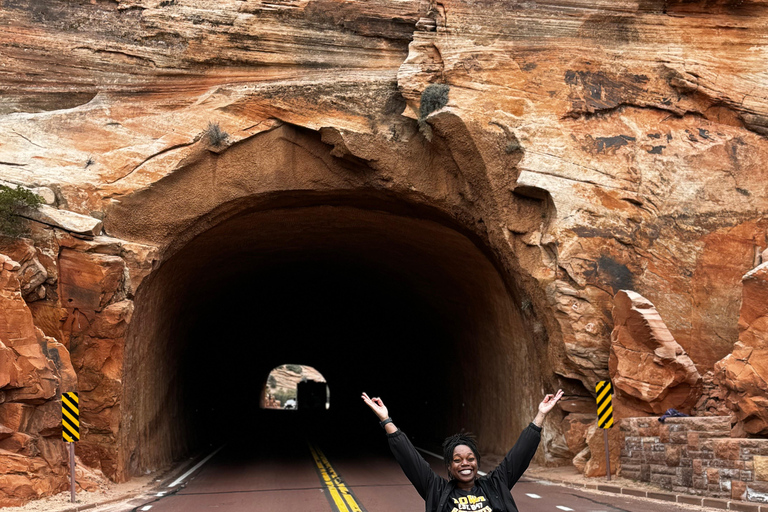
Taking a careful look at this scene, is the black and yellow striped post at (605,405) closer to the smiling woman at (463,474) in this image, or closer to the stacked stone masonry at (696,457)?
the stacked stone masonry at (696,457)

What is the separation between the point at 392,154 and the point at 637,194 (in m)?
5.60

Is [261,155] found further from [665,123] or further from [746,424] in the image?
[746,424]

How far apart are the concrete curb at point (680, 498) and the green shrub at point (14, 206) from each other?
11844mm

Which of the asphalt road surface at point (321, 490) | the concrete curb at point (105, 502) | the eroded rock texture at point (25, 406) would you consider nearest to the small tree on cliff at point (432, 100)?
the asphalt road surface at point (321, 490)

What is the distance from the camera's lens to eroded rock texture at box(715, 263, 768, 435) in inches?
415

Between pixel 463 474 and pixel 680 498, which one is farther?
pixel 680 498

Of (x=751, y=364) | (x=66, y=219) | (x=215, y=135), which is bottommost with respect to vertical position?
(x=751, y=364)

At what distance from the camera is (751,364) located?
1084cm

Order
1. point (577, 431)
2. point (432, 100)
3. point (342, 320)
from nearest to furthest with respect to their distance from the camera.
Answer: point (577, 431)
point (432, 100)
point (342, 320)

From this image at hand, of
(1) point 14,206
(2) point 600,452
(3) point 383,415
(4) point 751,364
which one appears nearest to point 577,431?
(2) point 600,452

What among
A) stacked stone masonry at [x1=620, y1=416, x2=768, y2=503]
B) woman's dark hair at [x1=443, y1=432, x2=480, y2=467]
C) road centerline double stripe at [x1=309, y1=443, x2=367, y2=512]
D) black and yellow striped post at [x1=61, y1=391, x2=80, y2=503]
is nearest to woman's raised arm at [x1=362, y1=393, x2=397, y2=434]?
woman's dark hair at [x1=443, y1=432, x2=480, y2=467]

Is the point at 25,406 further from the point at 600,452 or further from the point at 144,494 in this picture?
the point at 600,452

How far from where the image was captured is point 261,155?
17.3 m

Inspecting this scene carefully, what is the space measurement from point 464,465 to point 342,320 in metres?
31.5
